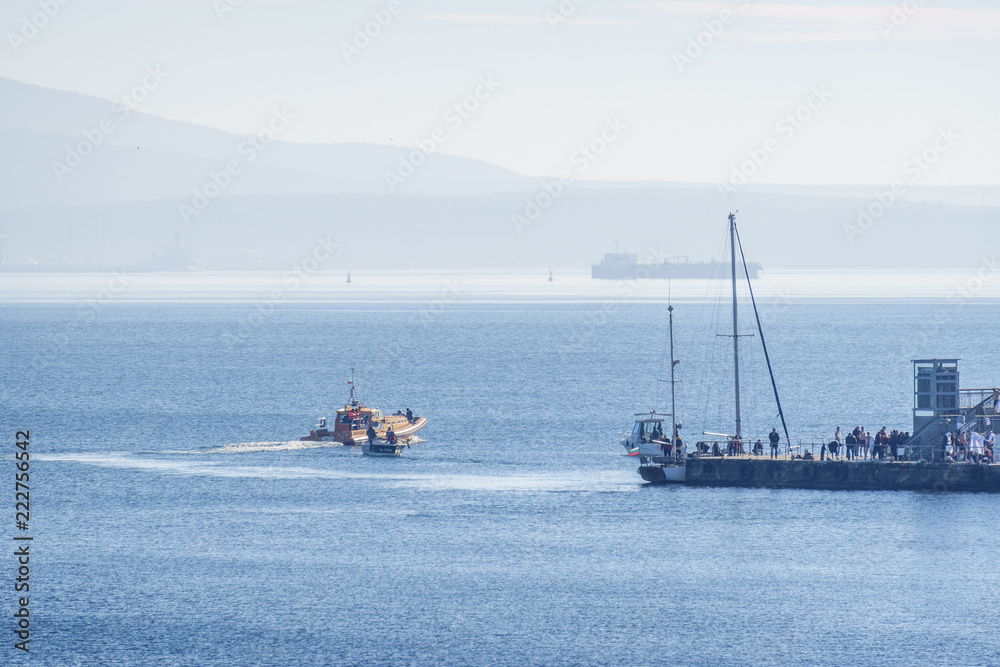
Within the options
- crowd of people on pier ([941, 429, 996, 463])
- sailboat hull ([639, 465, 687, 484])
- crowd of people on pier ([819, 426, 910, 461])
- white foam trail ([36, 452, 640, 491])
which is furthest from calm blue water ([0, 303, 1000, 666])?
crowd of people on pier ([941, 429, 996, 463])

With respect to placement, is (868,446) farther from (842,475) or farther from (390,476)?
(390,476)

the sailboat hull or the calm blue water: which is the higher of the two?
the sailboat hull

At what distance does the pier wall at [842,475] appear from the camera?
60.4 meters

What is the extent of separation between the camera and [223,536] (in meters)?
55.1

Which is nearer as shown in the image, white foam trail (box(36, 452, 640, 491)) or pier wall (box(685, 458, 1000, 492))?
pier wall (box(685, 458, 1000, 492))

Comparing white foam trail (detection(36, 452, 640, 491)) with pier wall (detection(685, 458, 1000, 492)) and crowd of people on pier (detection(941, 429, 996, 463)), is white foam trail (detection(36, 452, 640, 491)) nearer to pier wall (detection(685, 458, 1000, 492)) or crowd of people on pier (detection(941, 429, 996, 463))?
pier wall (detection(685, 458, 1000, 492))

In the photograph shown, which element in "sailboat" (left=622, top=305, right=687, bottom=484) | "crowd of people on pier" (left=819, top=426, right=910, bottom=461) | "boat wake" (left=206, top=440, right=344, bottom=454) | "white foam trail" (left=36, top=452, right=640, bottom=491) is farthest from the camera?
"boat wake" (left=206, top=440, right=344, bottom=454)

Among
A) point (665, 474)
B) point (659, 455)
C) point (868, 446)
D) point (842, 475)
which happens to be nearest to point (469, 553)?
point (665, 474)

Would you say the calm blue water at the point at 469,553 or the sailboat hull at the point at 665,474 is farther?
the sailboat hull at the point at 665,474

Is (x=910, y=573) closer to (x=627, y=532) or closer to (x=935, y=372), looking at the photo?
(x=627, y=532)

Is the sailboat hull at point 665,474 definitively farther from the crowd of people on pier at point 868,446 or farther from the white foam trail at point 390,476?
the crowd of people on pier at point 868,446

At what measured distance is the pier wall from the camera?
60438 mm

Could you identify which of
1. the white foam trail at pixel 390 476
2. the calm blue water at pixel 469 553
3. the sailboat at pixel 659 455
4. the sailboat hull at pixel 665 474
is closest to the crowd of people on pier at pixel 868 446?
the calm blue water at pixel 469 553

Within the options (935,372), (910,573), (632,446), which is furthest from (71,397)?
(910,573)
